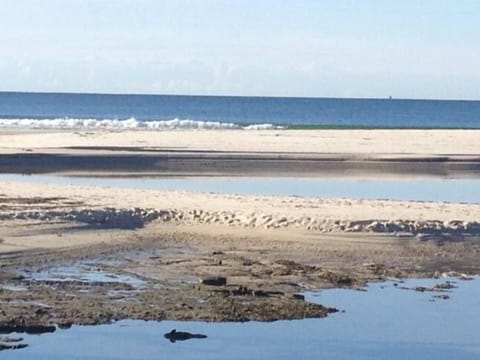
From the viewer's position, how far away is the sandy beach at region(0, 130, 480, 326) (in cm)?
1328

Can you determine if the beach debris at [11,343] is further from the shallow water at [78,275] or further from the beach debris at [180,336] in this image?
the shallow water at [78,275]

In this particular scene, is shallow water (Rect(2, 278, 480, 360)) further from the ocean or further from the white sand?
the ocean

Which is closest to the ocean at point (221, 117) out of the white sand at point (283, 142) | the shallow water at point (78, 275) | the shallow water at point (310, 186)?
the white sand at point (283, 142)

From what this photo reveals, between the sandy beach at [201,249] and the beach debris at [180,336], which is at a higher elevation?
the sandy beach at [201,249]

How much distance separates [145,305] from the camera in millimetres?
13141

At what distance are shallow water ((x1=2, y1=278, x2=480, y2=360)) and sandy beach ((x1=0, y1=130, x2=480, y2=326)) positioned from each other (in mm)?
320

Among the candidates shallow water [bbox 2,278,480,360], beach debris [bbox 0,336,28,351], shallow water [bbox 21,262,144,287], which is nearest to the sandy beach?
shallow water [bbox 21,262,144,287]

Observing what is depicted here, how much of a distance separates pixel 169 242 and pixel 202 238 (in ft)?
2.06

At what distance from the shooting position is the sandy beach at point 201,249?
1328 cm

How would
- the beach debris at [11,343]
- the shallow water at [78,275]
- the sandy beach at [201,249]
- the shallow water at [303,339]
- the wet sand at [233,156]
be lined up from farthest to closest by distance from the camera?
the wet sand at [233,156], the shallow water at [78,275], the sandy beach at [201,249], the shallow water at [303,339], the beach debris at [11,343]

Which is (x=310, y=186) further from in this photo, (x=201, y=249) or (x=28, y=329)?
(x=28, y=329)

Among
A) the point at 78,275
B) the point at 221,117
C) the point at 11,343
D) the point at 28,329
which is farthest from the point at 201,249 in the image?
the point at 221,117

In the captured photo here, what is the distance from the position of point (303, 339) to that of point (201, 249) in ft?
17.8

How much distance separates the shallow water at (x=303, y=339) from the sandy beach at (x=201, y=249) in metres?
0.32
